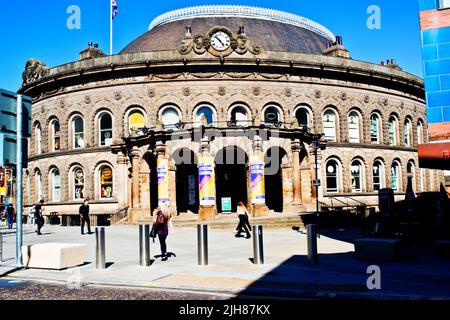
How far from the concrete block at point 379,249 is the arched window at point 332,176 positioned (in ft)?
78.9

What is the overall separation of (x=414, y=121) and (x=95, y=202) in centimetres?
2890

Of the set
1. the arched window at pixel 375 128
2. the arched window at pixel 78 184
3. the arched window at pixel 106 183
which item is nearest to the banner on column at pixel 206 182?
the arched window at pixel 106 183

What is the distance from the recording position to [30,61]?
3878 centimetres

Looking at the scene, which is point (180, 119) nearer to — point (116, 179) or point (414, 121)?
point (116, 179)

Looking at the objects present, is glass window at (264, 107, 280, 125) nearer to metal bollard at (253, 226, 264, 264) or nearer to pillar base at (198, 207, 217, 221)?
pillar base at (198, 207, 217, 221)

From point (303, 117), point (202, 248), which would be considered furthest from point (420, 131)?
point (202, 248)

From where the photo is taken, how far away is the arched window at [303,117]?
35.6 meters

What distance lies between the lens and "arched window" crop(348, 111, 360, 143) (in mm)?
37469

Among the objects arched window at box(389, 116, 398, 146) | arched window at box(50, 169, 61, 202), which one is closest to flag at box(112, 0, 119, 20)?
arched window at box(50, 169, 61, 202)

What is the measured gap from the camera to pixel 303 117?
35719 millimetres

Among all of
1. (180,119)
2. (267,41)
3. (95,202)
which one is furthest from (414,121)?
(95,202)

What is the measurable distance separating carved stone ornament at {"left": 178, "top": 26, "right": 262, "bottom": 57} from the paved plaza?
20658 mm

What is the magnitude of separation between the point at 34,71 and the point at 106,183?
1219 centimetres

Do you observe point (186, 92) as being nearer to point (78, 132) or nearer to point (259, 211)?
point (78, 132)
